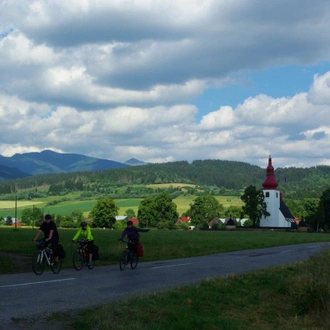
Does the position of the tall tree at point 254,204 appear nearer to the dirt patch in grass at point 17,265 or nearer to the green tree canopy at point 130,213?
the green tree canopy at point 130,213

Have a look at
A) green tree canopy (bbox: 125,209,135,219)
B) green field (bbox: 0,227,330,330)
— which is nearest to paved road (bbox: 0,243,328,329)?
green field (bbox: 0,227,330,330)

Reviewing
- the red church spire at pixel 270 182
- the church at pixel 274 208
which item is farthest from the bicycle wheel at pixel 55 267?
the red church spire at pixel 270 182

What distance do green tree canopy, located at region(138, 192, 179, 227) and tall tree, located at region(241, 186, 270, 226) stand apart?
58.0 ft

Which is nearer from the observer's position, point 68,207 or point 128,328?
point 128,328

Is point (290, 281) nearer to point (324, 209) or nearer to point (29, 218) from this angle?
A: point (324, 209)

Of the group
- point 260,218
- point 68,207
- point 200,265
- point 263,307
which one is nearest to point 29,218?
point 68,207

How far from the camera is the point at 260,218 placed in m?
123

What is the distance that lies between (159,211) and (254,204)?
2335cm

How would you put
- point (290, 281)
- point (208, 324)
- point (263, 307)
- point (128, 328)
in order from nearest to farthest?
point (128, 328)
point (208, 324)
point (263, 307)
point (290, 281)

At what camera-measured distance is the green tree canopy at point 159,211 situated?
129875 millimetres

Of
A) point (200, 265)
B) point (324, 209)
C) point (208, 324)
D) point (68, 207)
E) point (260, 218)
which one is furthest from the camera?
point (68, 207)

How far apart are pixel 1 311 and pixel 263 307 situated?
5707 millimetres

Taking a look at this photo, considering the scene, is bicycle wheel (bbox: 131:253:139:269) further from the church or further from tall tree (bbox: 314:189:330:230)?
the church

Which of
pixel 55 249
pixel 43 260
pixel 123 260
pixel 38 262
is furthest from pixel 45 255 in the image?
pixel 123 260
